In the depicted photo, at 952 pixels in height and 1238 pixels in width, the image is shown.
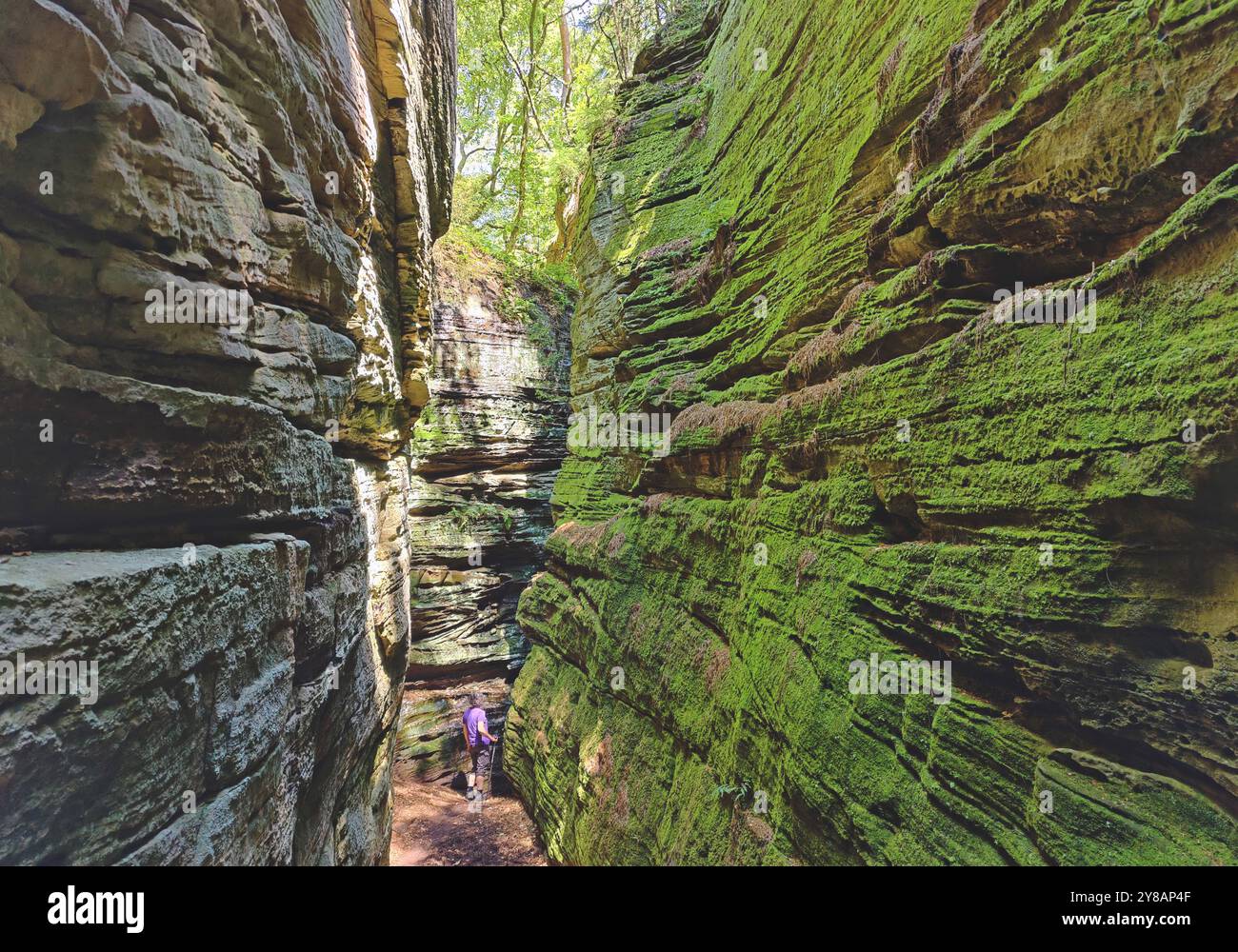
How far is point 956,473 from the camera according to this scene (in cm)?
412

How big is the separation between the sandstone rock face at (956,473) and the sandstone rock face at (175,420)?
4.49 m

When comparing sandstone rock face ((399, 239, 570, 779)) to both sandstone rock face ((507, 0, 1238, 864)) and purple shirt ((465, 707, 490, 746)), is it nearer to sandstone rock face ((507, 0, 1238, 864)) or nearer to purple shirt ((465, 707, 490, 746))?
purple shirt ((465, 707, 490, 746))

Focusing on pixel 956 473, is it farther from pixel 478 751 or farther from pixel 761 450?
pixel 478 751

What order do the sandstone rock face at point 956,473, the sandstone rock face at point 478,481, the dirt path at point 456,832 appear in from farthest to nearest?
1. the sandstone rock face at point 478,481
2. the dirt path at point 456,832
3. the sandstone rock face at point 956,473

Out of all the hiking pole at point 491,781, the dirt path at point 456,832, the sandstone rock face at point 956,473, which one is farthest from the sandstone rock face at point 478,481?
the sandstone rock face at point 956,473

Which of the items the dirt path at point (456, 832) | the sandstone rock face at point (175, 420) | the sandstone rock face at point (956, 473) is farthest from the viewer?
the dirt path at point (456, 832)

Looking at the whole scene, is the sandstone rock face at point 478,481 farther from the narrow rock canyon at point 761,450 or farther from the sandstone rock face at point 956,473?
the sandstone rock face at point 956,473

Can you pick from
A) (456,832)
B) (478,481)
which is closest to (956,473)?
(456,832)

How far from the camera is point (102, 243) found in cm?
291

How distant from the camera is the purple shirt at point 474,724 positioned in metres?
13.6

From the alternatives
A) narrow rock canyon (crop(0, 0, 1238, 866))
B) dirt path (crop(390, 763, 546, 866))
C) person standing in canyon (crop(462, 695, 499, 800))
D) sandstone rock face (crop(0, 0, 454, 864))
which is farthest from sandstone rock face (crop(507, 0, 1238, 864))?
person standing in canyon (crop(462, 695, 499, 800))

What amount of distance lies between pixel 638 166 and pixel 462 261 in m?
8.28

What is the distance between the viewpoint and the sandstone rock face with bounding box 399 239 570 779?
54.0ft

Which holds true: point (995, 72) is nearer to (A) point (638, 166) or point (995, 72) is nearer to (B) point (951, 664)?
(B) point (951, 664)
